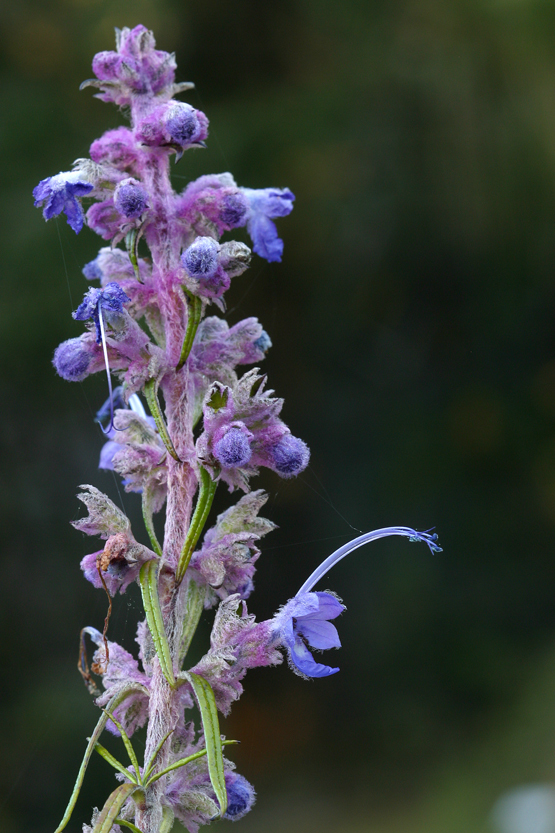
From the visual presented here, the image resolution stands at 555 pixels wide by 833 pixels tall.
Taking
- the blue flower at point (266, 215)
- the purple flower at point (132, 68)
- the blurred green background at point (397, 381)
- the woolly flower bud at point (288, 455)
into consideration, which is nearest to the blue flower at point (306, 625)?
the woolly flower bud at point (288, 455)

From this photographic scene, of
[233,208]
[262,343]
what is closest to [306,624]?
[262,343]

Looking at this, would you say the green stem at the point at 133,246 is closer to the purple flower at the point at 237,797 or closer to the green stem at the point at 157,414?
the green stem at the point at 157,414

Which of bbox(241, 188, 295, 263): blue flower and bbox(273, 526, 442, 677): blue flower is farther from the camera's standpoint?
bbox(241, 188, 295, 263): blue flower

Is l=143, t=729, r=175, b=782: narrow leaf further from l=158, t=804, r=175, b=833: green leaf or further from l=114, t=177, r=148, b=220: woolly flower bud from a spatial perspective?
l=114, t=177, r=148, b=220: woolly flower bud

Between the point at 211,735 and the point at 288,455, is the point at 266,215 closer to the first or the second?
the point at 288,455

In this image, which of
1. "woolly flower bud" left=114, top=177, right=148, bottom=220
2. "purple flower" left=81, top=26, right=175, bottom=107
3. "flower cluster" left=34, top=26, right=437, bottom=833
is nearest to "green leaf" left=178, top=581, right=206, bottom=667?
"flower cluster" left=34, top=26, right=437, bottom=833

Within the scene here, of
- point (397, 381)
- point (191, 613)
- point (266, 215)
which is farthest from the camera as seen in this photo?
point (397, 381)
